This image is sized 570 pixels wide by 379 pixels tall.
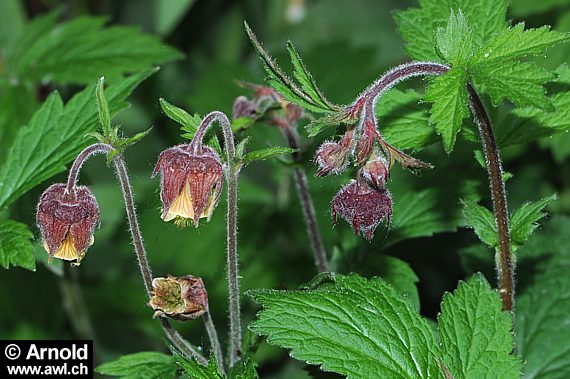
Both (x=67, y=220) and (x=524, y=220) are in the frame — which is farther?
Result: (x=524, y=220)

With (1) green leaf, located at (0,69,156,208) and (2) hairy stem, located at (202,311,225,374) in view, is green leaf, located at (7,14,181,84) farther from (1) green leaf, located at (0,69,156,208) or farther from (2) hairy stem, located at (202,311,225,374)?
(2) hairy stem, located at (202,311,225,374)

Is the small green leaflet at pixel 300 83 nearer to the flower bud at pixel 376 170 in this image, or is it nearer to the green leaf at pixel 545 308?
the flower bud at pixel 376 170

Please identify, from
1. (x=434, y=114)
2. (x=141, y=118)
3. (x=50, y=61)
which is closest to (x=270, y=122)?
(x=434, y=114)

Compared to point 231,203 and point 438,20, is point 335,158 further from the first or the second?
point 438,20

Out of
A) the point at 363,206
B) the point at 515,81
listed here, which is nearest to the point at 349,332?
the point at 363,206

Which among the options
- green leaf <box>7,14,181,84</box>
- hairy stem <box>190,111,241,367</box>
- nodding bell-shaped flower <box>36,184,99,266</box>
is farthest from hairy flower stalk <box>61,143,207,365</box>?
green leaf <box>7,14,181,84</box>

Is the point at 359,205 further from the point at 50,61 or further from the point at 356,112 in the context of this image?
the point at 50,61
